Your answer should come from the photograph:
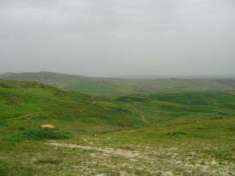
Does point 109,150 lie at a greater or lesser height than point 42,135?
greater

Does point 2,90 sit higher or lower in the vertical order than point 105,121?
higher

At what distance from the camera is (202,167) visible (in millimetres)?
27531

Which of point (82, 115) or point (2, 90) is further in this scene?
point (2, 90)

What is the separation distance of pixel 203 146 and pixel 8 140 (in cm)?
2092

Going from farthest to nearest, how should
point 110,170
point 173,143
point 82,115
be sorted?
point 82,115
point 173,143
point 110,170

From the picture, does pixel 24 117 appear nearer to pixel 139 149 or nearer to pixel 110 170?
pixel 139 149

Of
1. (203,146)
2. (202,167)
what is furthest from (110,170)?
(203,146)

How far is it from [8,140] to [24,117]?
3459 centimetres

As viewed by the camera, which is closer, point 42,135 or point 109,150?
point 109,150

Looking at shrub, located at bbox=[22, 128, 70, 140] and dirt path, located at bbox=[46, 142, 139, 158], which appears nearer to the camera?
dirt path, located at bbox=[46, 142, 139, 158]

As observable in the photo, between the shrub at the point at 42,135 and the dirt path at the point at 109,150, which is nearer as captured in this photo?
the dirt path at the point at 109,150

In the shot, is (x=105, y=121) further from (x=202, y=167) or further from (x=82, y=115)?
(x=202, y=167)

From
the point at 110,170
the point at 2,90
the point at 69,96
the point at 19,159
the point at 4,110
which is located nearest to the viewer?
the point at 110,170

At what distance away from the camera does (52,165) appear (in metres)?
28.0
